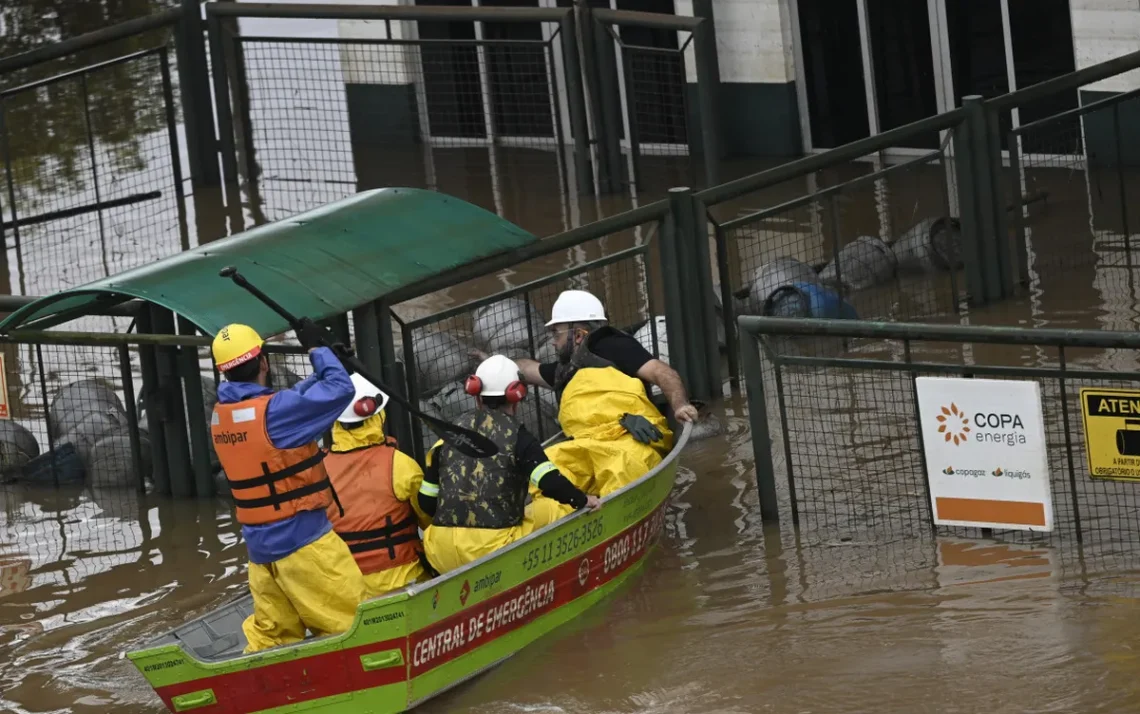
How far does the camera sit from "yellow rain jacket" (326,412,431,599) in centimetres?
910

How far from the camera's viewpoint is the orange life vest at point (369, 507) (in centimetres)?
901

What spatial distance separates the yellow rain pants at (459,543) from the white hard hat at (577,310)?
66.0 inches

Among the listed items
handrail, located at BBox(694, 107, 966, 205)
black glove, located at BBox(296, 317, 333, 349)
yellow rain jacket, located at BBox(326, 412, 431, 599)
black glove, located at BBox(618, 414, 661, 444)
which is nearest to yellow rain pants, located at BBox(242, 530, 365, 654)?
yellow rain jacket, located at BBox(326, 412, 431, 599)

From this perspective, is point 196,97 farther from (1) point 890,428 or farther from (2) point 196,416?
(1) point 890,428

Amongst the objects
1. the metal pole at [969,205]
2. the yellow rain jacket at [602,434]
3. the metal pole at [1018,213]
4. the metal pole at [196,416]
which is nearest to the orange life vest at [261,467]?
the yellow rain jacket at [602,434]

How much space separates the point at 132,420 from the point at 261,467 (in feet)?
13.1

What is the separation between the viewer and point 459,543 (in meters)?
8.95

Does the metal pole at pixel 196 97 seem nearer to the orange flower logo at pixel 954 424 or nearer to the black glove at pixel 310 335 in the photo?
the black glove at pixel 310 335

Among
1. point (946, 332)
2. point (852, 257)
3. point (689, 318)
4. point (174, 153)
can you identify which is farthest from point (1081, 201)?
point (174, 153)

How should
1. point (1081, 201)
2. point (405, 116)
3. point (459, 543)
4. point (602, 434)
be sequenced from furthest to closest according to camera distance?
point (405, 116) → point (1081, 201) → point (602, 434) → point (459, 543)

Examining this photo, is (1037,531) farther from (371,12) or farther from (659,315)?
(371,12)

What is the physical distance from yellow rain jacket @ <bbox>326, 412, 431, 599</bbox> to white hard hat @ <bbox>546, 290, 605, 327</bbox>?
63.3 inches

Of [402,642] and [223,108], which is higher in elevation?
[223,108]

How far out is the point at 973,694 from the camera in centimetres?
768
